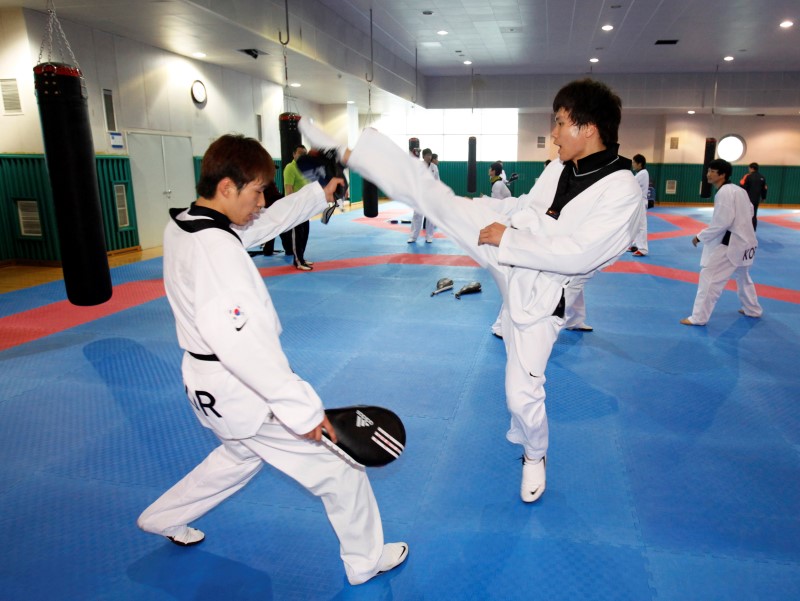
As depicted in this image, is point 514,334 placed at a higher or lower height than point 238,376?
lower

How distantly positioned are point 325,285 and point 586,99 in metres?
4.75

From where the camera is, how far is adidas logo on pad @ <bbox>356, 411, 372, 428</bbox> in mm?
1667

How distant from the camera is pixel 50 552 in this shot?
210cm

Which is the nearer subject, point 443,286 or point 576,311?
point 576,311

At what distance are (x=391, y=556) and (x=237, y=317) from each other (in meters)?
1.14

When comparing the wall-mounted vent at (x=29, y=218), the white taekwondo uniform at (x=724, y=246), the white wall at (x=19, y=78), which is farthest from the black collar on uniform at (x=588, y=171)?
the wall-mounted vent at (x=29, y=218)

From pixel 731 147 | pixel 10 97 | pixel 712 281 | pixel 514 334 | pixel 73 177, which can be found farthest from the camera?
pixel 731 147

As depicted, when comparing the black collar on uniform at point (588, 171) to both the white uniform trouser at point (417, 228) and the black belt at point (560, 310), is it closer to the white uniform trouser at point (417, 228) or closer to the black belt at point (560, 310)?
the black belt at point (560, 310)

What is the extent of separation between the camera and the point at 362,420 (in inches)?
66.4

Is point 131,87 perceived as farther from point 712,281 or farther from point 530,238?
point 530,238

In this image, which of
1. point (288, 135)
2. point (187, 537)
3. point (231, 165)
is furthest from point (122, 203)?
point (231, 165)

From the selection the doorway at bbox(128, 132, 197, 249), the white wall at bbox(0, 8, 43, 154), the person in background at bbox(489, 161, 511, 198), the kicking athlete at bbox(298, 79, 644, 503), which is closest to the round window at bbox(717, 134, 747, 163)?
the person in background at bbox(489, 161, 511, 198)

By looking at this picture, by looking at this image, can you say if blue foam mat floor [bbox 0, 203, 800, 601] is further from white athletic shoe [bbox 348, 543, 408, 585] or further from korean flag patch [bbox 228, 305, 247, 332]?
korean flag patch [bbox 228, 305, 247, 332]

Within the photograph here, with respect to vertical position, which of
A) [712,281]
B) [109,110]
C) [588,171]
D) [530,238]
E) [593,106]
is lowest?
[712,281]
